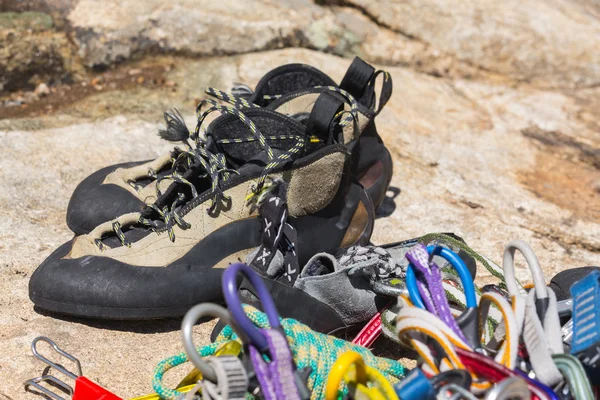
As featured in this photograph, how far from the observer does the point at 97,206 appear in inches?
82.0

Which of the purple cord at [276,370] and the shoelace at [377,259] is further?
the shoelace at [377,259]

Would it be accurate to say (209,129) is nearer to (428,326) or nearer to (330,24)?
(428,326)

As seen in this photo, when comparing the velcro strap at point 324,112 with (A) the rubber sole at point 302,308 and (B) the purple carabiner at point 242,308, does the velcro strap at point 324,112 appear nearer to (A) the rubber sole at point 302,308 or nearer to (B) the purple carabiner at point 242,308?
(A) the rubber sole at point 302,308

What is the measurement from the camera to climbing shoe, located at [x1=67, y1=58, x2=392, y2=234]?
6.79ft

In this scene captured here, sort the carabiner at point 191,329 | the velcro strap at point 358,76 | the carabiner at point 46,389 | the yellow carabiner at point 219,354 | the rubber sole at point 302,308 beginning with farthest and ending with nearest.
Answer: the velcro strap at point 358,76
the rubber sole at point 302,308
the carabiner at point 46,389
the yellow carabiner at point 219,354
the carabiner at point 191,329

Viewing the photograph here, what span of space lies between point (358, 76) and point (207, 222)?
0.76 meters

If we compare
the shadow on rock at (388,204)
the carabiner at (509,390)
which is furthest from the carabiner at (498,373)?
the shadow on rock at (388,204)

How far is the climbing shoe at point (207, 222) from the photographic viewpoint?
1.74 m

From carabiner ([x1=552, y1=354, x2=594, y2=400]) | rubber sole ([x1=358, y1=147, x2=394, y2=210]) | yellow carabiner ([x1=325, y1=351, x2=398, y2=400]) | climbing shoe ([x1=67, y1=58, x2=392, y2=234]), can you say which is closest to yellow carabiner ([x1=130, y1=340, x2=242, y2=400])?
yellow carabiner ([x1=325, y1=351, x2=398, y2=400])

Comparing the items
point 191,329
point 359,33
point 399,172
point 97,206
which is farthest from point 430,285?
point 359,33

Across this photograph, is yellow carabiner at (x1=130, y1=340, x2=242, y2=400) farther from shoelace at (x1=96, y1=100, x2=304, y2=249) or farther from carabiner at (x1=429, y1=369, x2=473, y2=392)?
shoelace at (x1=96, y1=100, x2=304, y2=249)

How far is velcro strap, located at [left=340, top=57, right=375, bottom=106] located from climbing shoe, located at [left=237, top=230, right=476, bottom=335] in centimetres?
64

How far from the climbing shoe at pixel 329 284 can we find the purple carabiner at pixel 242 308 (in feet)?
1.42

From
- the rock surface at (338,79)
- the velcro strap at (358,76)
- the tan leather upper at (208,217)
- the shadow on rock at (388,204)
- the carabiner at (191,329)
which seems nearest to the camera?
the carabiner at (191,329)
